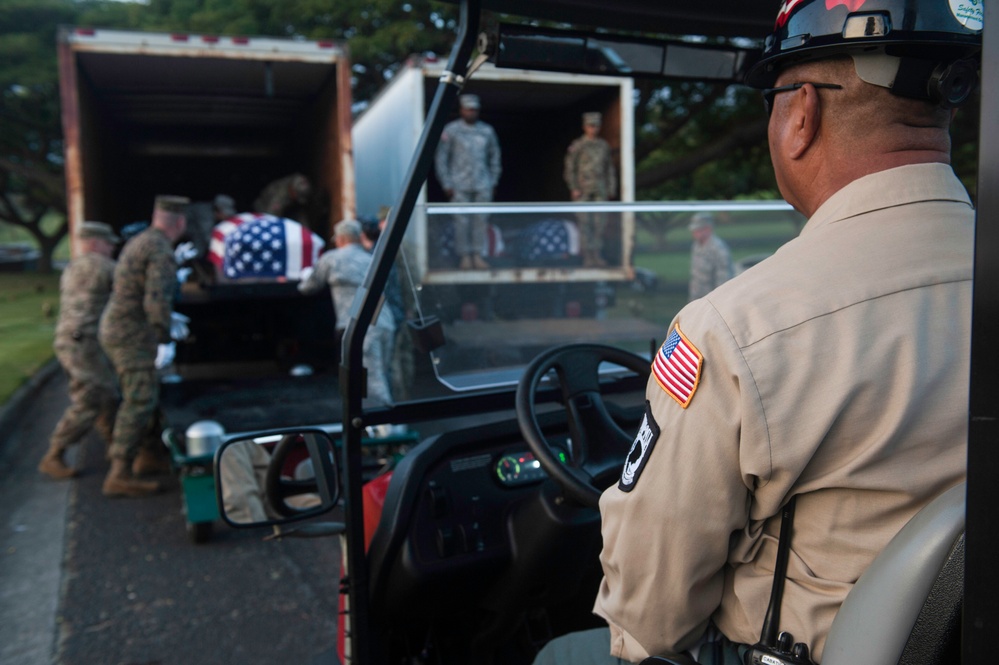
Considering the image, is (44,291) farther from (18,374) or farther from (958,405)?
(958,405)

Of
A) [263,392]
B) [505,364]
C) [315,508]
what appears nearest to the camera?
[315,508]

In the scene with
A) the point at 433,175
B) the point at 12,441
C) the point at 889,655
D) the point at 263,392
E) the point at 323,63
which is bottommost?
the point at 12,441

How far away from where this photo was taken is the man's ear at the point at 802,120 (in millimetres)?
1264

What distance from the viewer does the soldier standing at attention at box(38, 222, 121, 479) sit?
20.8 ft

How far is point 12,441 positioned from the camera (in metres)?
7.60

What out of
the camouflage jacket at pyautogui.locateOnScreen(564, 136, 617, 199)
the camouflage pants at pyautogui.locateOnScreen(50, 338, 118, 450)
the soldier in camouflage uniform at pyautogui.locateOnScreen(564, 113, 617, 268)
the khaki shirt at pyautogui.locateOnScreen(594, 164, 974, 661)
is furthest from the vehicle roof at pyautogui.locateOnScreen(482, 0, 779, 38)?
the camouflage jacket at pyautogui.locateOnScreen(564, 136, 617, 199)

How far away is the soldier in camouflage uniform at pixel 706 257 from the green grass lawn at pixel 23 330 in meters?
7.76

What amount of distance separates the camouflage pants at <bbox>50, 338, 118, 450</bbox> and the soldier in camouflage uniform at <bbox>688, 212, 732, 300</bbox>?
497cm

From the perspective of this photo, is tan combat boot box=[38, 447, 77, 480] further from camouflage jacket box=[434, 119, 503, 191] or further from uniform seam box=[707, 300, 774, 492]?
uniform seam box=[707, 300, 774, 492]

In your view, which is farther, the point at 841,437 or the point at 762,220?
the point at 762,220

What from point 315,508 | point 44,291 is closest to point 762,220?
point 315,508

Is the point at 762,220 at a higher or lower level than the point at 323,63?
lower

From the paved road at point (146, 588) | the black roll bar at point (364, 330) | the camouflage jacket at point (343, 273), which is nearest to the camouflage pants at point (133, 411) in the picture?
the paved road at point (146, 588)

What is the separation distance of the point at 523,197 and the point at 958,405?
11.8 metres
